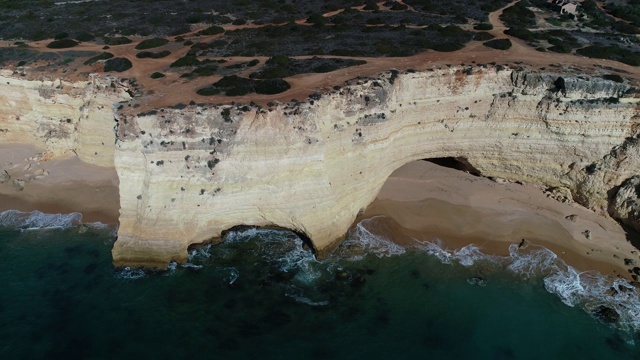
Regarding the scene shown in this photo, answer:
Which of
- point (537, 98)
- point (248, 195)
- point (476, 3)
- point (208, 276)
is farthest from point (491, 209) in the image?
point (476, 3)

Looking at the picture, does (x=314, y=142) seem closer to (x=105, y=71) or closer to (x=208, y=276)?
(x=208, y=276)

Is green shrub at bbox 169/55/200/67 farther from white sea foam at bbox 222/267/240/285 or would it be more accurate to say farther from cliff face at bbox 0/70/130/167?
white sea foam at bbox 222/267/240/285

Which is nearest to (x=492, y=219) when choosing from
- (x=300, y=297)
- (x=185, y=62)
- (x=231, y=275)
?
(x=300, y=297)

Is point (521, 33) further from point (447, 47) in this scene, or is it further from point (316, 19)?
point (316, 19)

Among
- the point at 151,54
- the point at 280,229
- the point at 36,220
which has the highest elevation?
the point at 151,54

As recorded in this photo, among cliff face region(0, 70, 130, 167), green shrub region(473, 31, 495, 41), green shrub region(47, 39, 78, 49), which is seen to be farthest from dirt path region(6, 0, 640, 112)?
green shrub region(47, 39, 78, 49)
